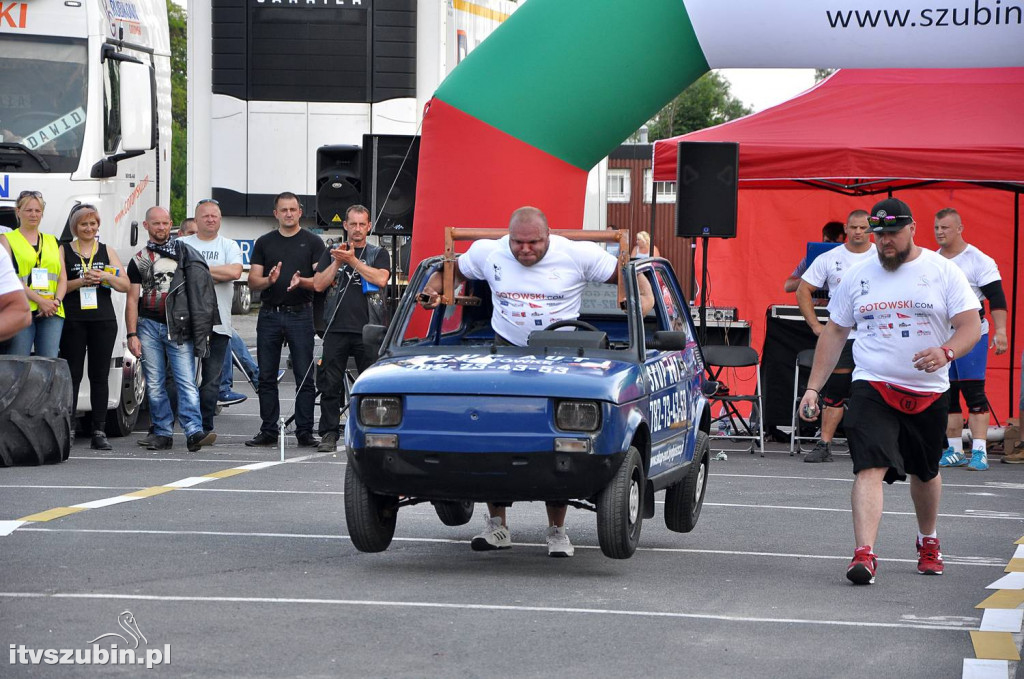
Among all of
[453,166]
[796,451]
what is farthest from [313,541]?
[796,451]

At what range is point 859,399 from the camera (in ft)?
27.3

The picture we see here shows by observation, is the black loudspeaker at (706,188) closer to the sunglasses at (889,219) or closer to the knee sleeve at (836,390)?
the knee sleeve at (836,390)

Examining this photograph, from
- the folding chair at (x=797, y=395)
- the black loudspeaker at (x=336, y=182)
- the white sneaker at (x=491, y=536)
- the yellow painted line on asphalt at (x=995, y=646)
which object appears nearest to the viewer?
the yellow painted line on asphalt at (x=995, y=646)

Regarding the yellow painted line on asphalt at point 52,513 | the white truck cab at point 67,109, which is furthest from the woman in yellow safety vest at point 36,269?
the yellow painted line on asphalt at point 52,513

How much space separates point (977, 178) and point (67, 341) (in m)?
7.43

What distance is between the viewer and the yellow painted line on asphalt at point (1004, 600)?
24.7ft

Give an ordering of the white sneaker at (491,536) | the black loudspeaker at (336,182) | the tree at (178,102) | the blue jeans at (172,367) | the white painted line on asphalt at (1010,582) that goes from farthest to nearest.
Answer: the tree at (178,102) → the black loudspeaker at (336,182) → the blue jeans at (172,367) → the white sneaker at (491,536) → the white painted line on asphalt at (1010,582)

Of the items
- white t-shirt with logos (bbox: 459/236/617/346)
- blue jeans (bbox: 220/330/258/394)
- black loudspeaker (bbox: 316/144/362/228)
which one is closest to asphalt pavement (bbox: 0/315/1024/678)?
white t-shirt with logos (bbox: 459/236/617/346)

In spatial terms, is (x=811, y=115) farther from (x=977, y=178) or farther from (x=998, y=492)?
(x=998, y=492)

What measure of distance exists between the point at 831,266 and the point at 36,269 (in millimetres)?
6340

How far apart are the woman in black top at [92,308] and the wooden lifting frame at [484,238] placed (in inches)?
199

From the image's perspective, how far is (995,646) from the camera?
21.5 ft

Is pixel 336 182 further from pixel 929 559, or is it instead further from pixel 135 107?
pixel 929 559

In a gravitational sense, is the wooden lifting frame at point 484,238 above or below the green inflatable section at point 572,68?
below
